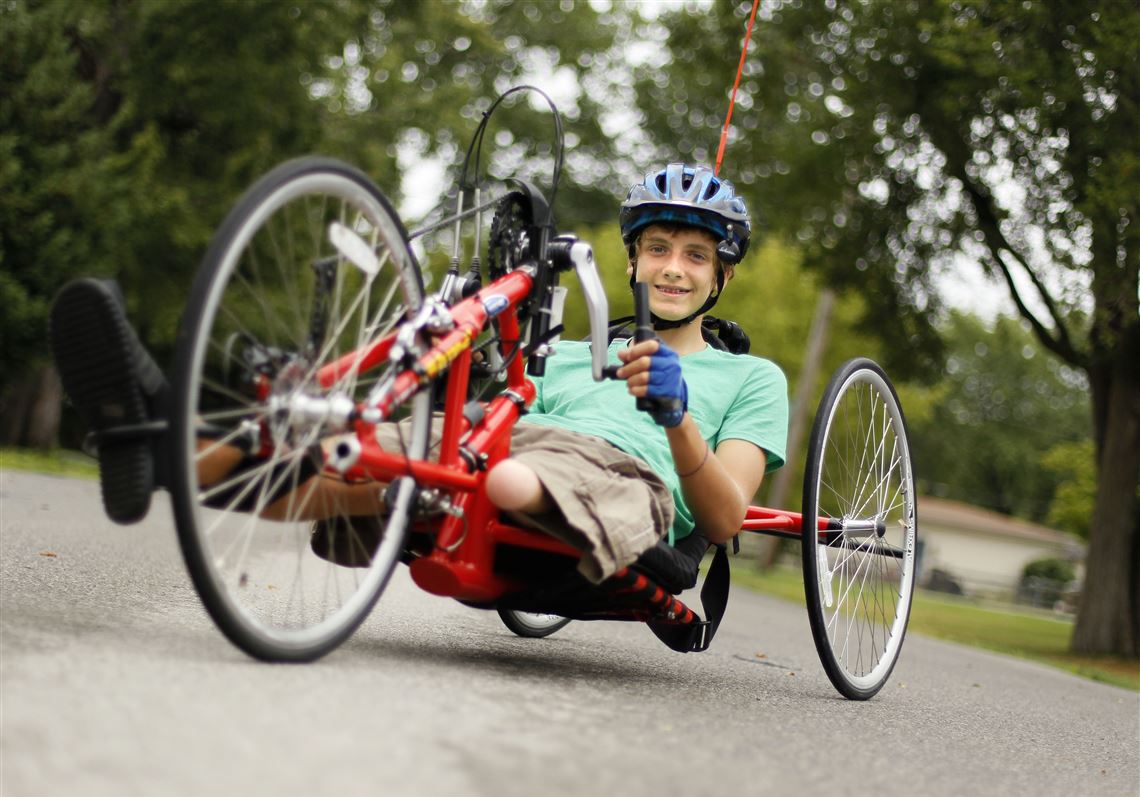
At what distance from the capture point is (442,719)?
2889mm

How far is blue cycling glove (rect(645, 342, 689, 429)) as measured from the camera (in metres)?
3.70

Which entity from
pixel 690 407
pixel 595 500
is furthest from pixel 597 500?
pixel 690 407

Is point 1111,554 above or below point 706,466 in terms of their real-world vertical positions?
above

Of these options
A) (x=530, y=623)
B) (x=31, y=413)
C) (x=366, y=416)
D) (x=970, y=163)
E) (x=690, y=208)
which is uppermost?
(x=970, y=163)

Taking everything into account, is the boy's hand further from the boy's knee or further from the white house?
the white house

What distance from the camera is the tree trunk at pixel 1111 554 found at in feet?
50.6

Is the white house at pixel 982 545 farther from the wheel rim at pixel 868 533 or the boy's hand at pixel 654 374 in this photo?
the boy's hand at pixel 654 374

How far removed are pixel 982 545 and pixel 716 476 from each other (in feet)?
262

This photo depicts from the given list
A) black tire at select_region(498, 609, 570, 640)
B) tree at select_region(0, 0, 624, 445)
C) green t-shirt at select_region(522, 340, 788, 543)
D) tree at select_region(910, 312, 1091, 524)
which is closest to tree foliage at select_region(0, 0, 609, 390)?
tree at select_region(0, 0, 624, 445)

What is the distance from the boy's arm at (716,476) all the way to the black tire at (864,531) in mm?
412

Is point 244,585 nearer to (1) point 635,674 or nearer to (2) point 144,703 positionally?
(2) point 144,703

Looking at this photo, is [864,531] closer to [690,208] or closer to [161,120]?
[690,208]

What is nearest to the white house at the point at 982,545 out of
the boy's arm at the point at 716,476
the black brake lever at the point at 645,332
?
the boy's arm at the point at 716,476

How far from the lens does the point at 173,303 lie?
23953mm
